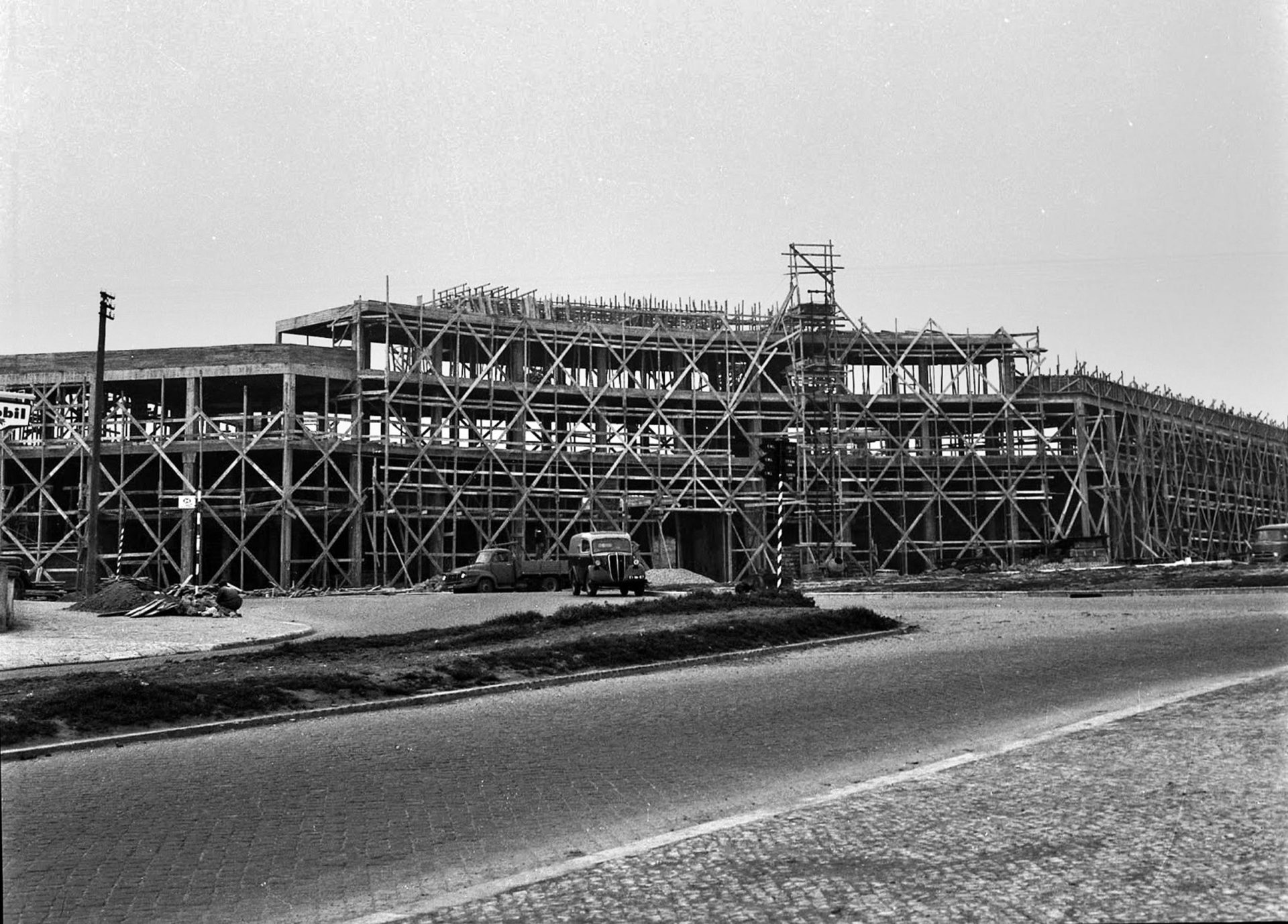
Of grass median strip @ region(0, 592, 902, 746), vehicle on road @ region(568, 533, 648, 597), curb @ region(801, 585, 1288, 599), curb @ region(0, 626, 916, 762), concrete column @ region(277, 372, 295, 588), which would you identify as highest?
concrete column @ region(277, 372, 295, 588)

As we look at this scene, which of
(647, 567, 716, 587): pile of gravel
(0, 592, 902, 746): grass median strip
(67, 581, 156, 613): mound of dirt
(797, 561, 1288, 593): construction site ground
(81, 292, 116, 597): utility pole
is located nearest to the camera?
(0, 592, 902, 746): grass median strip

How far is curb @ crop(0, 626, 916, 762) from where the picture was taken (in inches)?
393

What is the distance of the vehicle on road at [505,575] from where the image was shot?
40.7 metres

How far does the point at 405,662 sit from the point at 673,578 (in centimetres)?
3044

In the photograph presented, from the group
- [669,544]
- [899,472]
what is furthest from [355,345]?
[899,472]

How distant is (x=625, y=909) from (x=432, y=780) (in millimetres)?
3332

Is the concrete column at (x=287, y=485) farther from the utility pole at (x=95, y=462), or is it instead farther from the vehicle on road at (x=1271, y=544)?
the vehicle on road at (x=1271, y=544)

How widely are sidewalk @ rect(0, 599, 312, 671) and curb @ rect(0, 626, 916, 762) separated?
6768 millimetres

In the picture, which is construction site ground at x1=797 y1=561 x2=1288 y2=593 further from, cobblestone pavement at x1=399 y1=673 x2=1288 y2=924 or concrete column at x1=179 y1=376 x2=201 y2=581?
cobblestone pavement at x1=399 y1=673 x2=1288 y2=924

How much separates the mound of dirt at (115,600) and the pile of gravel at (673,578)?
17939 millimetres

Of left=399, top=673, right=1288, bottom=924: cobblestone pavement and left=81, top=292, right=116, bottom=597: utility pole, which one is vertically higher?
left=81, top=292, right=116, bottom=597: utility pole

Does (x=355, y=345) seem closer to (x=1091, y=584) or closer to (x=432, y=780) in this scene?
(x=1091, y=584)

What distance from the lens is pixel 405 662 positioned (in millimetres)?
15234

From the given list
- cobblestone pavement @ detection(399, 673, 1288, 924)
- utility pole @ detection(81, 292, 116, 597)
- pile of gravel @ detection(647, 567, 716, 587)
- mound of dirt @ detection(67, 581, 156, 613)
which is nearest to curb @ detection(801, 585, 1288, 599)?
pile of gravel @ detection(647, 567, 716, 587)
